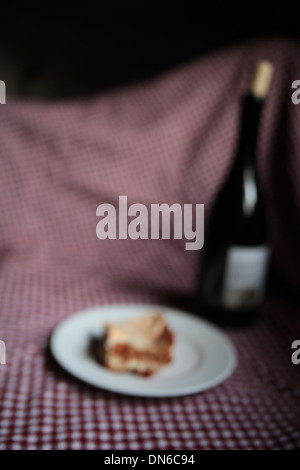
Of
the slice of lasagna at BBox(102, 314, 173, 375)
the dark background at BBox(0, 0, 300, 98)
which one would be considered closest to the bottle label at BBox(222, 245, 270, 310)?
the slice of lasagna at BBox(102, 314, 173, 375)

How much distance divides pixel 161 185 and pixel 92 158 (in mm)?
136

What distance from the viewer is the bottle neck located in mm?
562

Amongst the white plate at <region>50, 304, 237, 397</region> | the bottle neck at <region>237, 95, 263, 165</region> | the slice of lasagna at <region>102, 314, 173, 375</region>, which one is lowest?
the white plate at <region>50, 304, 237, 397</region>

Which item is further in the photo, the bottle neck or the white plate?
the bottle neck

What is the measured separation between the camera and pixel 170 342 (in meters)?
0.46

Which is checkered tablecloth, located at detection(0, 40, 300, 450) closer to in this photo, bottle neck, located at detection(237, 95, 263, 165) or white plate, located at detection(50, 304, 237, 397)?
white plate, located at detection(50, 304, 237, 397)

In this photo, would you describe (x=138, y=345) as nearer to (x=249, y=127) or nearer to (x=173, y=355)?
(x=173, y=355)

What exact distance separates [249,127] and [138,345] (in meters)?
0.33

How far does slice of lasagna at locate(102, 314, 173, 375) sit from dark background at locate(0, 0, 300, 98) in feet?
2.28

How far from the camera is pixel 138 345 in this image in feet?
1.44

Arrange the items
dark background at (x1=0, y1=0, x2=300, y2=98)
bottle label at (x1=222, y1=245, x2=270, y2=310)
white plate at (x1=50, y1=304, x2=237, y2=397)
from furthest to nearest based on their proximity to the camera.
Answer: dark background at (x1=0, y1=0, x2=300, y2=98)
bottle label at (x1=222, y1=245, x2=270, y2=310)
white plate at (x1=50, y1=304, x2=237, y2=397)

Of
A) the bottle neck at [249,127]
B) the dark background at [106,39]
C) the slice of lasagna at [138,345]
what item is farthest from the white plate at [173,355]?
the dark background at [106,39]

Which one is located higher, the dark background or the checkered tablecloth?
the dark background

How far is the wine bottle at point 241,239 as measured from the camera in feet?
1.84
